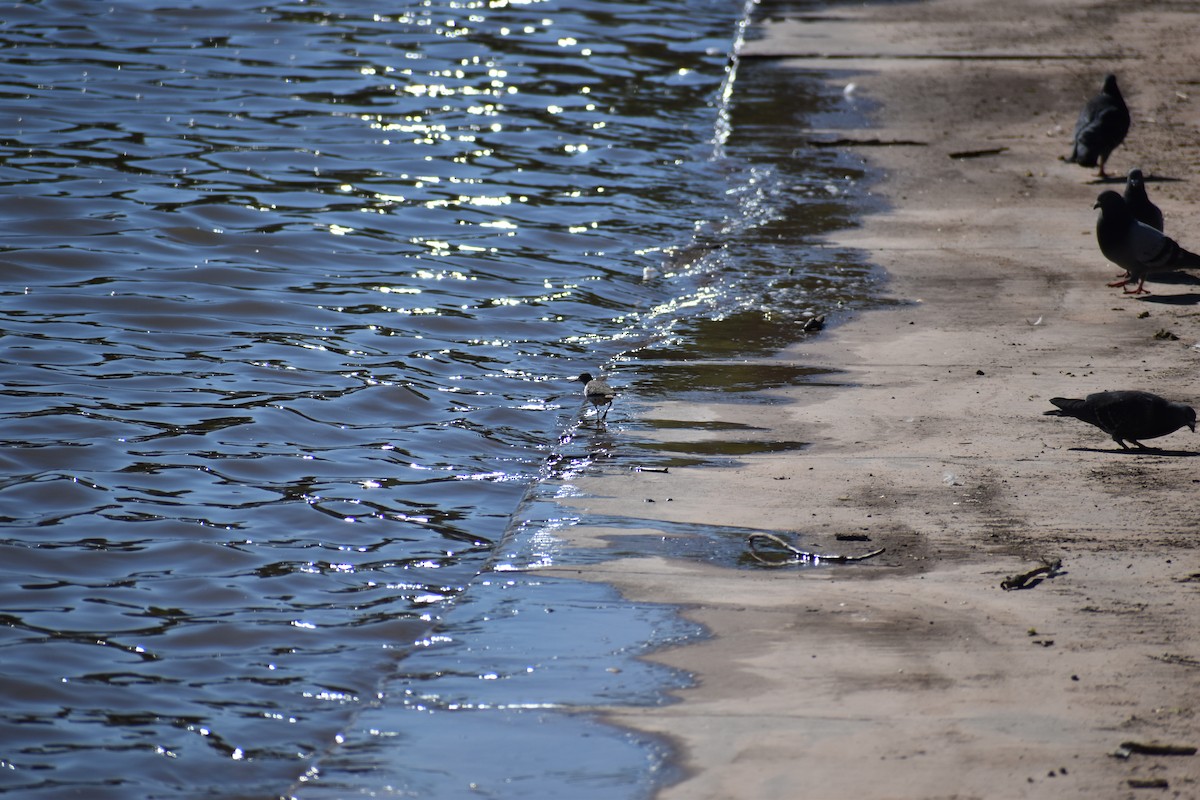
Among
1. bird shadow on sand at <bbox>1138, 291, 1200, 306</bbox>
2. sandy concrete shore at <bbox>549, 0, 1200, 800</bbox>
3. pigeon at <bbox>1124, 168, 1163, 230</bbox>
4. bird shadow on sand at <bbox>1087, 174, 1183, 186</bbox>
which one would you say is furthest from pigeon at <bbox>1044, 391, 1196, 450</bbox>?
bird shadow on sand at <bbox>1087, 174, 1183, 186</bbox>

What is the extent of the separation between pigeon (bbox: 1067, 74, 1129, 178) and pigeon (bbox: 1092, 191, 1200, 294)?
262cm

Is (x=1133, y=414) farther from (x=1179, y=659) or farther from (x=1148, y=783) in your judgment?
(x=1148, y=783)

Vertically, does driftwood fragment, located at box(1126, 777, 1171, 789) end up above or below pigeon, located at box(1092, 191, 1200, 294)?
below

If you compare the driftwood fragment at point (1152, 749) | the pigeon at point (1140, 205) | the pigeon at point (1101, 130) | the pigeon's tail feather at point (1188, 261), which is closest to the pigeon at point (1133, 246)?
the pigeon's tail feather at point (1188, 261)

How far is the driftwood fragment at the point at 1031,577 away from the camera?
521cm

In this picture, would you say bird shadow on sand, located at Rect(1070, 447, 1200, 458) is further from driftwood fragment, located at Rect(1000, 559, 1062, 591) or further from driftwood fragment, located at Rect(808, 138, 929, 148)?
driftwood fragment, located at Rect(808, 138, 929, 148)

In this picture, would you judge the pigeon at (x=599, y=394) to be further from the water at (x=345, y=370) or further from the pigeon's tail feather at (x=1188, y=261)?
the pigeon's tail feather at (x=1188, y=261)

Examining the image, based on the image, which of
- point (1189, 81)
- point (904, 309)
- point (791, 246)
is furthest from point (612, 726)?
point (1189, 81)

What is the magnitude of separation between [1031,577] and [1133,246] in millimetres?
4260

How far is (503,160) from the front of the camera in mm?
13062

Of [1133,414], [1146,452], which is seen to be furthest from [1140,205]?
[1133,414]

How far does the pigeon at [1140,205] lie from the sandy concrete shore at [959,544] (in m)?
0.41

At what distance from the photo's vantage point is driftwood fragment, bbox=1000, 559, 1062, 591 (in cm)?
521

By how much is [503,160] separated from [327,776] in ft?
31.0
